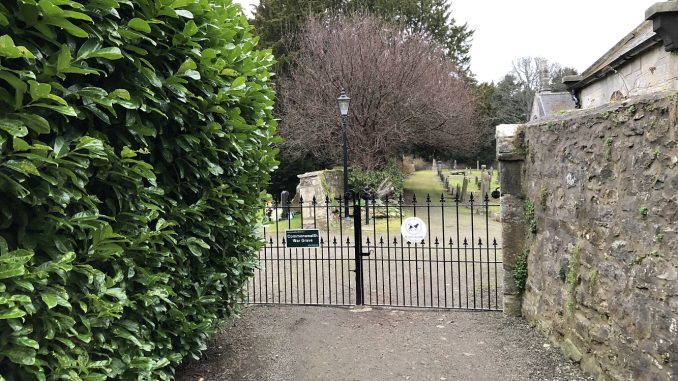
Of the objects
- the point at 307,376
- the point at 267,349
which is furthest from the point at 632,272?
the point at 267,349

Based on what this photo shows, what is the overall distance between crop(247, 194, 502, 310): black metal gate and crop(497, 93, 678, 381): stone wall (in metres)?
1.09

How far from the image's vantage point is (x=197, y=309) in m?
3.66

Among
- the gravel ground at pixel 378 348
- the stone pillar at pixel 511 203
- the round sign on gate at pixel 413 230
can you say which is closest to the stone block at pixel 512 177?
the stone pillar at pixel 511 203

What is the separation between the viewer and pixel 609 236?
149 inches

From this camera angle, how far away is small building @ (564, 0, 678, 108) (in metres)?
5.48

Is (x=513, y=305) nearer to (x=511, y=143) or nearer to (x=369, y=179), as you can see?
(x=511, y=143)

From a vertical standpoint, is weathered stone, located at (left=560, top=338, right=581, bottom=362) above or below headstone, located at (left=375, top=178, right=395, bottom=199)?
below

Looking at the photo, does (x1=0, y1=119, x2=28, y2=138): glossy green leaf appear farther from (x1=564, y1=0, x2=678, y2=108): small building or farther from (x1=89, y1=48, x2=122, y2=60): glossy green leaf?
(x1=564, y1=0, x2=678, y2=108): small building

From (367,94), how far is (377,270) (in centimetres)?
1147

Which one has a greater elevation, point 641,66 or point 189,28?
point 641,66

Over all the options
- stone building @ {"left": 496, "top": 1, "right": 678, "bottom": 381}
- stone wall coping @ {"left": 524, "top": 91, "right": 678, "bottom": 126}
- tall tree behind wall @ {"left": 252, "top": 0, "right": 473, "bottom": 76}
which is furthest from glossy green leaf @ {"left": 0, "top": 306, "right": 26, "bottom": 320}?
tall tree behind wall @ {"left": 252, "top": 0, "right": 473, "bottom": 76}

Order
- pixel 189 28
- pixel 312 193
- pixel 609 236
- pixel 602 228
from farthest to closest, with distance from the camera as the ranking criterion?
pixel 312 193, pixel 602 228, pixel 609 236, pixel 189 28

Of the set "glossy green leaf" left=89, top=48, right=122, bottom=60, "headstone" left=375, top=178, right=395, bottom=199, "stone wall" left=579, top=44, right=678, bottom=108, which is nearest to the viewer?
"glossy green leaf" left=89, top=48, right=122, bottom=60

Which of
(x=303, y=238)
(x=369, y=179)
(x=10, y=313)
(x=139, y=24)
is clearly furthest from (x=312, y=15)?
(x=10, y=313)
